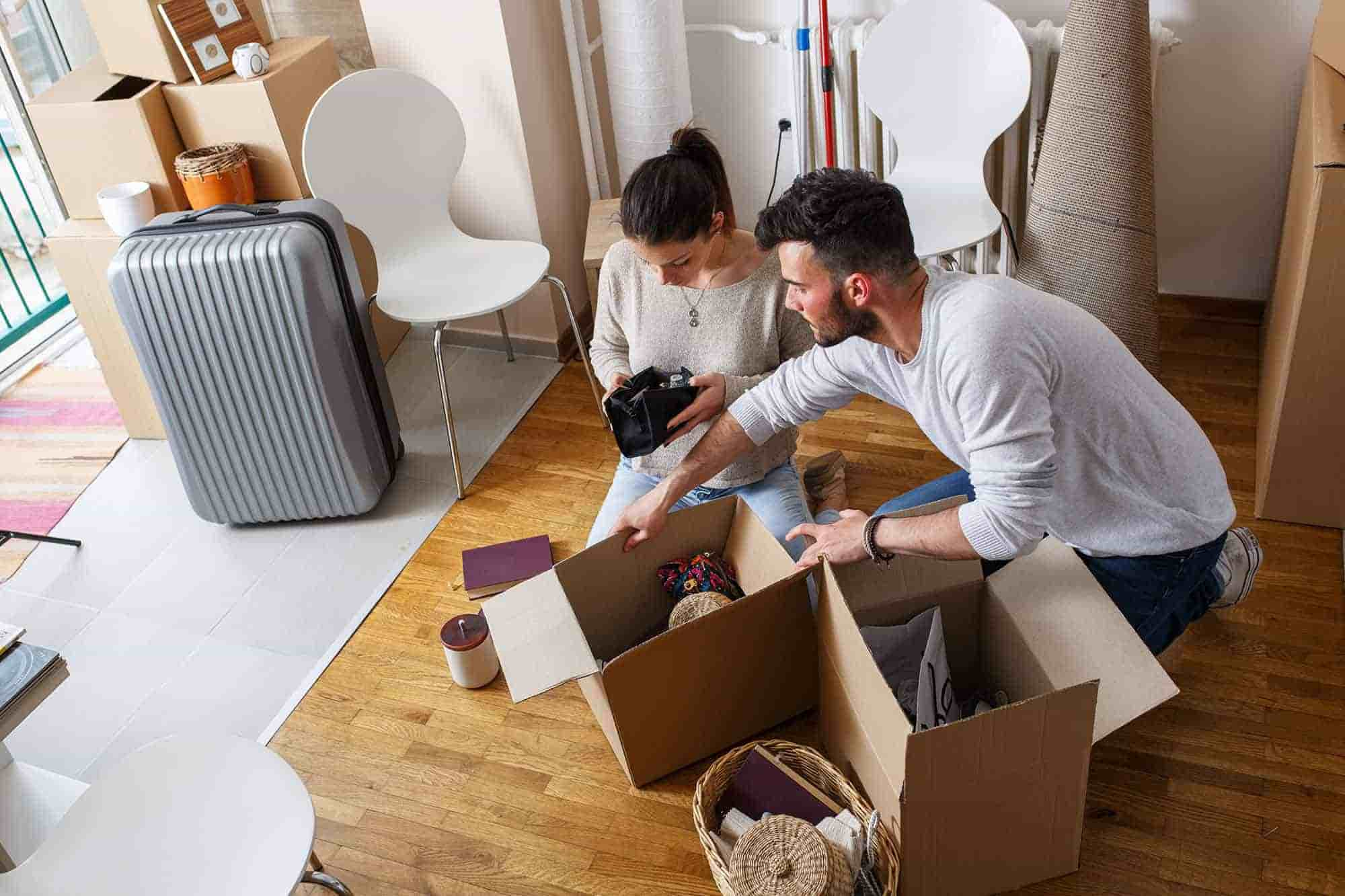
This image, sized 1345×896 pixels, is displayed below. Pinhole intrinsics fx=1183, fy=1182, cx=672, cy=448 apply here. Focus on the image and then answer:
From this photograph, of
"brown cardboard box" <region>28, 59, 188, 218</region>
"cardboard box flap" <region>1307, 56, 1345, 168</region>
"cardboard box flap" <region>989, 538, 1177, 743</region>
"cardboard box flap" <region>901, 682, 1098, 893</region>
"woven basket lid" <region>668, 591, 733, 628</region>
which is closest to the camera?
"cardboard box flap" <region>901, 682, 1098, 893</region>

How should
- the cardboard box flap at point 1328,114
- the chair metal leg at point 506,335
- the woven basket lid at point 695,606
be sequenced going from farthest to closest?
the chair metal leg at point 506,335 < the cardboard box flap at point 1328,114 < the woven basket lid at point 695,606

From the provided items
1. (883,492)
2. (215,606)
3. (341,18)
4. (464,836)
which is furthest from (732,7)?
(464,836)

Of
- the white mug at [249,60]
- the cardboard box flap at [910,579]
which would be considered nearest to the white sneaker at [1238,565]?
the cardboard box flap at [910,579]

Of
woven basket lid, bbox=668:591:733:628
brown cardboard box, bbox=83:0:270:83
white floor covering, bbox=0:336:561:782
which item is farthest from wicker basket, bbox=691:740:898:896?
brown cardboard box, bbox=83:0:270:83

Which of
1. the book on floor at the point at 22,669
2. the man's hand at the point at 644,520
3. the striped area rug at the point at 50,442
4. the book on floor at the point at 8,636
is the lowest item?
the striped area rug at the point at 50,442

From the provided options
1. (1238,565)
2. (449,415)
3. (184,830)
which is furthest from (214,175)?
(1238,565)

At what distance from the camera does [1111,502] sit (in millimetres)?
1755

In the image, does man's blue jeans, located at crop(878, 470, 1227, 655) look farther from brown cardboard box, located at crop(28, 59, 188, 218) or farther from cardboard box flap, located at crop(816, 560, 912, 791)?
brown cardboard box, located at crop(28, 59, 188, 218)

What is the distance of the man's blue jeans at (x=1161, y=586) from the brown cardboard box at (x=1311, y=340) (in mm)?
542

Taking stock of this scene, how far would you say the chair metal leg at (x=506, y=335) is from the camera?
3283mm

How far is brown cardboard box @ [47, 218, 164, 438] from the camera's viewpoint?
283 cm

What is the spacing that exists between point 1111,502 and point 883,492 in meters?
0.95

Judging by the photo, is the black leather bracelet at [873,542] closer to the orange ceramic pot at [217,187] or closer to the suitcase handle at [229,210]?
the suitcase handle at [229,210]

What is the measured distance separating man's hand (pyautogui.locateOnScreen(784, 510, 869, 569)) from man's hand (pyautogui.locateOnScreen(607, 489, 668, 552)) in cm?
25
